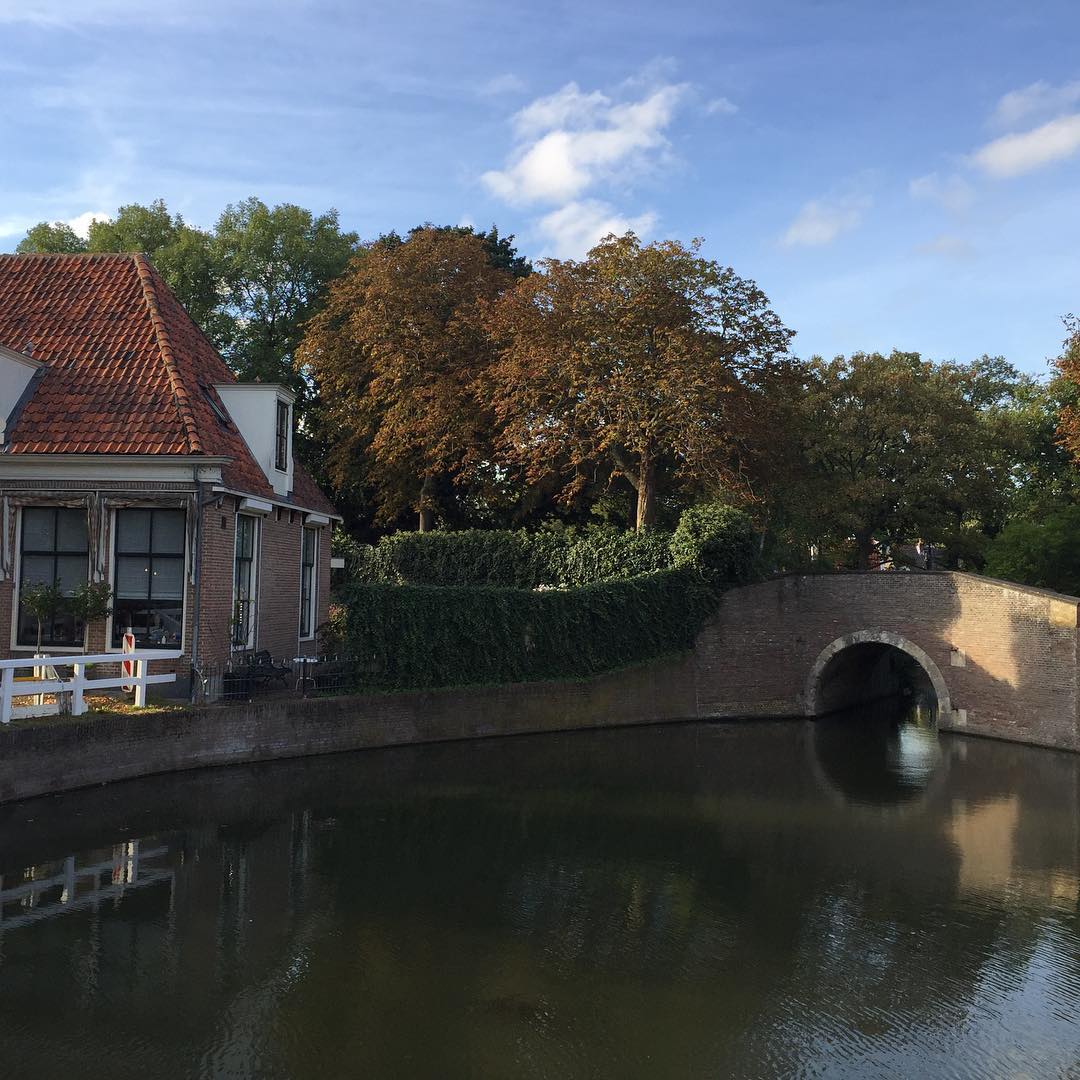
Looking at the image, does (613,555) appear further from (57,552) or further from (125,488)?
(57,552)

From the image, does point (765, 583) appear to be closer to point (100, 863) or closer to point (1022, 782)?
point (1022, 782)

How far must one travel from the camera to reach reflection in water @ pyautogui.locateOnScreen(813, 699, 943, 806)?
16688 mm

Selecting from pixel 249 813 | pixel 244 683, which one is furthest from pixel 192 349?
pixel 249 813

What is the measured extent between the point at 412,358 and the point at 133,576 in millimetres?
14335

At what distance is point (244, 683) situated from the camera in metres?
16.0

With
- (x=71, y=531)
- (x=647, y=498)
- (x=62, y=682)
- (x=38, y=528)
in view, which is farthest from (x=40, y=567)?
(x=647, y=498)

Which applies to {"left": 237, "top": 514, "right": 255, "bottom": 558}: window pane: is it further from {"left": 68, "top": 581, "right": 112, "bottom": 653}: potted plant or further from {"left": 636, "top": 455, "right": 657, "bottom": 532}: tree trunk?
{"left": 636, "top": 455, "right": 657, "bottom": 532}: tree trunk

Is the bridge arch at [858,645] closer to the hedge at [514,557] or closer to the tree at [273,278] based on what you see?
the hedge at [514,557]

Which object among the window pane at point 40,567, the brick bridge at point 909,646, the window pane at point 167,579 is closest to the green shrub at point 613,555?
the brick bridge at point 909,646

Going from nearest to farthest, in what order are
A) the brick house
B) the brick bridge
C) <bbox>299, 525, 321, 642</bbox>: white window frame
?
1. the brick house
2. <bbox>299, 525, 321, 642</bbox>: white window frame
3. the brick bridge

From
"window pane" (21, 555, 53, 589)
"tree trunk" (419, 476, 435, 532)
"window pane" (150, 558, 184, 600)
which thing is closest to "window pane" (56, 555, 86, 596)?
"window pane" (21, 555, 53, 589)

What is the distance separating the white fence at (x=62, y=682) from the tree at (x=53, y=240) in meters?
24.1

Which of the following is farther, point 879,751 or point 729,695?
point 729,695

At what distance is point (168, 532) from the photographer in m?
15.7
